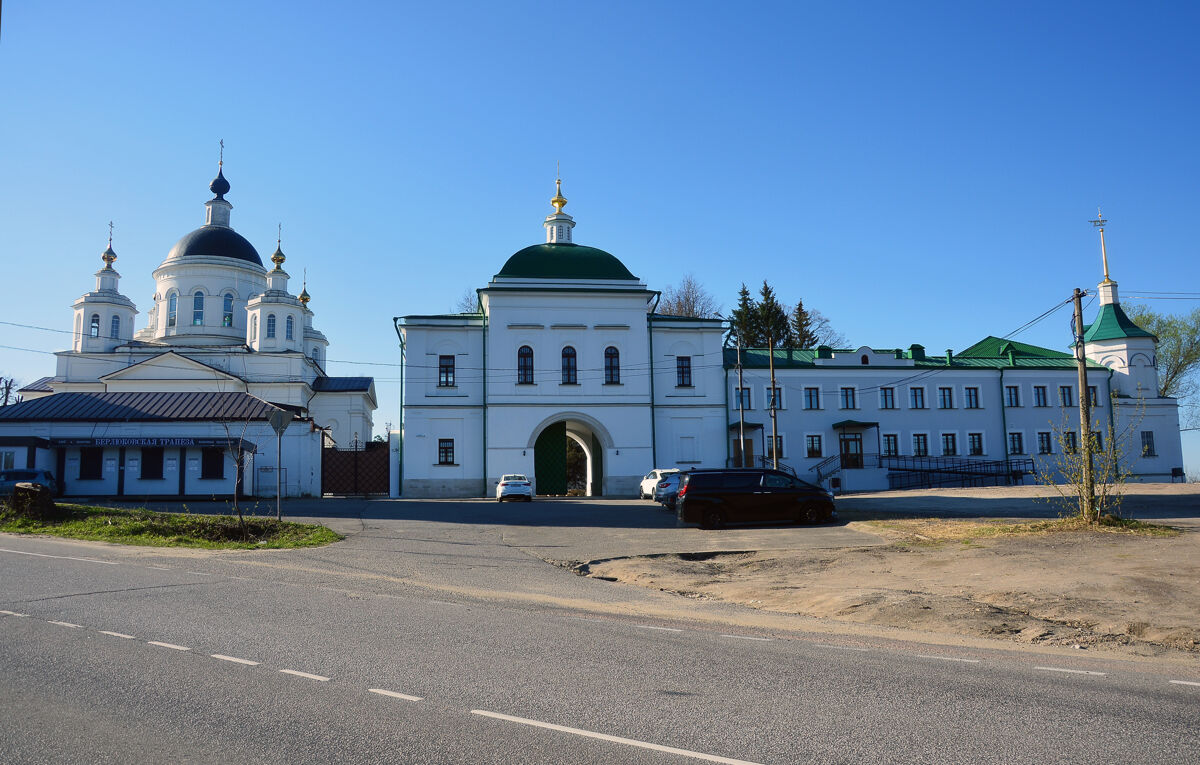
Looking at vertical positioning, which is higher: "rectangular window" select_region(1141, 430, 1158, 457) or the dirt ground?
"rectangular window" select_region(1141, 430, 1158, 457)

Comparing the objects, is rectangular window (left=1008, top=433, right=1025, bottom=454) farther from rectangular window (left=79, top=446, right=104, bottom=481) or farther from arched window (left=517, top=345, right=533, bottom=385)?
rectangular window (left=79, top=446, right=104, bottom=481)

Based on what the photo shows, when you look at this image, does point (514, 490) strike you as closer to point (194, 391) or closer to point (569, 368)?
point (569, 368)

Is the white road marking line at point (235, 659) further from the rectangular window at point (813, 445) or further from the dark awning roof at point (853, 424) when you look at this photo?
the dark awning roof at point (853, 424)

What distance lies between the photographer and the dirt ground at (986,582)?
920 cm

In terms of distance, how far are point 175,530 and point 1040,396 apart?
145 feet

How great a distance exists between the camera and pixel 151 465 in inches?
1309

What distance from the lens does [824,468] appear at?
44.3 m

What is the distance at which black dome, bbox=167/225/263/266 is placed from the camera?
177 ft

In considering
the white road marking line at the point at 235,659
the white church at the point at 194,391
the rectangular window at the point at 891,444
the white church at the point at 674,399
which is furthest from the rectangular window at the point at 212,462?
the rectangular window at the point at 891,444

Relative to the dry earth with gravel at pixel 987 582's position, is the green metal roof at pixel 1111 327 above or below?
above

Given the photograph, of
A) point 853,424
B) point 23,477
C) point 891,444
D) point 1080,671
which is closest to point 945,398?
point 891,444

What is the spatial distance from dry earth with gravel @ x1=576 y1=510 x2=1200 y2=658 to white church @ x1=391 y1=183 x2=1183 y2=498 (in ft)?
74.1

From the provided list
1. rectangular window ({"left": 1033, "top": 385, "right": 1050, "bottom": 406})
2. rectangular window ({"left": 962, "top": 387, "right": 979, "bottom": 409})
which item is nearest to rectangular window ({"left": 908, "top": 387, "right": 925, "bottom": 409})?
rectangular window ({"left": 962, "top": 387, "right": 979, "bottom": 409})

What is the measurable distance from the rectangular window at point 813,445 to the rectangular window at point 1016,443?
1080 centimetres
